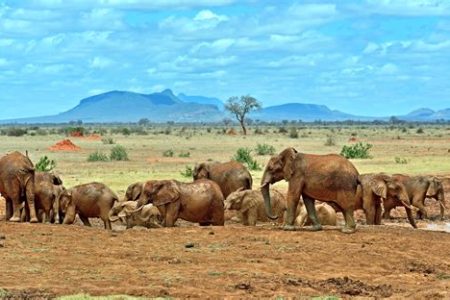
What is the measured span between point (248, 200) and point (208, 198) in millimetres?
2339

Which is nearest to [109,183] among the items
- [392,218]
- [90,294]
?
[392,218]

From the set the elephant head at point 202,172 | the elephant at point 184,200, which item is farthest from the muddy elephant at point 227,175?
the elephant at point 184,200

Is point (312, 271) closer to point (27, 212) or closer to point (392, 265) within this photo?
point (392, 265)

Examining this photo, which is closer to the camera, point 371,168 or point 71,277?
point 71,277

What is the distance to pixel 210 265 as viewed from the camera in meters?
14.9

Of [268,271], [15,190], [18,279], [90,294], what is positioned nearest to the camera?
[90,294]

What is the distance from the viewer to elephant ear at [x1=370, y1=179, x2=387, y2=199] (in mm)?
22172

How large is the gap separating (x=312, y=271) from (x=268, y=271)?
0.70 m

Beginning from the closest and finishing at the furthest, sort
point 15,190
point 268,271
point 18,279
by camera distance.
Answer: point 18,279 → point 268,271 → point 15,190

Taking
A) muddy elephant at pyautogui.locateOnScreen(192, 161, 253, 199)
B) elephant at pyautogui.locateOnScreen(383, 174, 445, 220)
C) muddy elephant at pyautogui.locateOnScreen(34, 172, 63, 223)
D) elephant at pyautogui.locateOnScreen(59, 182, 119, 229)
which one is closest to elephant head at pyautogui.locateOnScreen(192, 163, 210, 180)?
muddy elephant at pyautogui.locateOnScreen(192, 161, 253, 199)

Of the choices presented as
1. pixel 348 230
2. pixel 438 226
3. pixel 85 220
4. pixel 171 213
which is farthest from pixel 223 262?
pixel 438 226

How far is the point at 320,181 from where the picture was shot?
1862cm

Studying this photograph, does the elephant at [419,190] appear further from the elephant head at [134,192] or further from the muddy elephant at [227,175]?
the elephant head at [134,192]

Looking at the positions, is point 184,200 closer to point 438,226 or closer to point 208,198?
point 208,198
